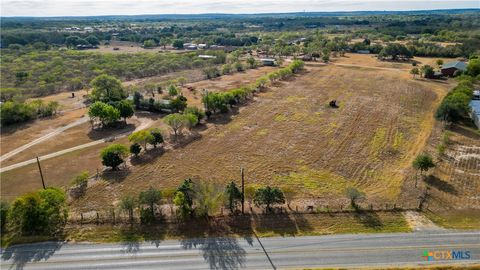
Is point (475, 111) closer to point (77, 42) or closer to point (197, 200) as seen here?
point (197, 200)

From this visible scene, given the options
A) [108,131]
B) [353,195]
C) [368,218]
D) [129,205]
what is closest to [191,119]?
[108,131]

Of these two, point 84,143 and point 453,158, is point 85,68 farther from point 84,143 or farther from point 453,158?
point 453,158

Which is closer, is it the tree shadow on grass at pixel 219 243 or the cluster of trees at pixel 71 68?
the tree shadow on grass at pixel 219 243

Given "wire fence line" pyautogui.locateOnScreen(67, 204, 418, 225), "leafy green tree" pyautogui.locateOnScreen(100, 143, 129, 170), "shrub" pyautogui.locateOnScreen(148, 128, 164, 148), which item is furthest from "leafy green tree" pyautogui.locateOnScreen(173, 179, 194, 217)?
"shrub" pyautogui.locateOnScreen(148, 128, 164, 148)

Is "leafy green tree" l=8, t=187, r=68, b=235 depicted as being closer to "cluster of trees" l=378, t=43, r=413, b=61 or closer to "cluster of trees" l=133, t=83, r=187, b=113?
"cluster of trees" l=133, t=83, r=187, b=113

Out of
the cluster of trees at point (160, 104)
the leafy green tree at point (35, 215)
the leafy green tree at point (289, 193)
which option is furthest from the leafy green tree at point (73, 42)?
the leafy green tree at point (289, 193)

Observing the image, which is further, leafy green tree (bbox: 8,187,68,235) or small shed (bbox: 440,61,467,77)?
small shed (bbox: 440,61,467,77)

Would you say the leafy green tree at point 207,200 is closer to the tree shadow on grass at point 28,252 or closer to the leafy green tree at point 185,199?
Answer: the leafy green tree at point 185,199

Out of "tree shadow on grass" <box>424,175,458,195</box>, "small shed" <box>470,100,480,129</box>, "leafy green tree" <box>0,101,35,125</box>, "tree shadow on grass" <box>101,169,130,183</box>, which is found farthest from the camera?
"leafy green tree" <box>0,101,35,125</box>

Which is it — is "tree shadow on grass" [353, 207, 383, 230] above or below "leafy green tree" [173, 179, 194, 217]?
below
